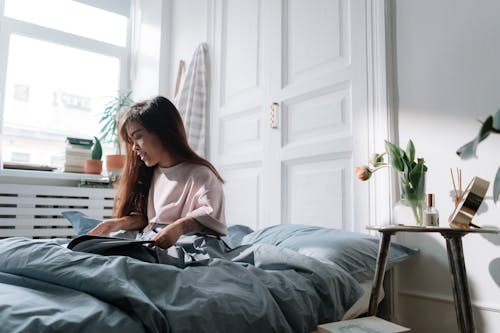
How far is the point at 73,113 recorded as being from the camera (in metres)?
3.39

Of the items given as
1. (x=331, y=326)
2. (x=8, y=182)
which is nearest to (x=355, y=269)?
(x=331, y=326)

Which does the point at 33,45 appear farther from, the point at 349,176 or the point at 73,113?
the point at 349,176

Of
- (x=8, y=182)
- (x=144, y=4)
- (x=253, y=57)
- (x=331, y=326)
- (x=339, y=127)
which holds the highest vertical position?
(x=144, y=4)

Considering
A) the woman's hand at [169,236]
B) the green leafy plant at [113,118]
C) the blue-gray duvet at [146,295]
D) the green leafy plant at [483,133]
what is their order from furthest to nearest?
the green leafy plant at [113,118] < the woman's hand at [169,236] < the blue-gray duvet at [146,295] < the green leafy plant at [483,133]

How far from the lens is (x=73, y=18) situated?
11.2ft

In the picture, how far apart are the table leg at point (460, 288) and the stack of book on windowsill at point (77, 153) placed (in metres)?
2.70

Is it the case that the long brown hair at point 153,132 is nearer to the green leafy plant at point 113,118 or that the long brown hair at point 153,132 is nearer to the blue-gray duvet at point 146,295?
the blue-gray duvet at point 146,295

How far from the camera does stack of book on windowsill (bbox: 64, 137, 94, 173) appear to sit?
3172 millimetres

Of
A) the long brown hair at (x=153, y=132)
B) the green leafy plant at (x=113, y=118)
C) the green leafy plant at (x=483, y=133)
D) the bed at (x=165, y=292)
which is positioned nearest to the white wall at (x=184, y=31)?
the green leafy plant at (x=113, y=118)

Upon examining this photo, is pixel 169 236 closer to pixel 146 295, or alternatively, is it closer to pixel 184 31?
pixel 146 295

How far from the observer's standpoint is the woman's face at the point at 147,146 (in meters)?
1.50

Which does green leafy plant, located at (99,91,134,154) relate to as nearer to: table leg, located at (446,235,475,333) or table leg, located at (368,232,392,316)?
table leg, located at (368,232,392,316)

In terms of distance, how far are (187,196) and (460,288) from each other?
0.90m

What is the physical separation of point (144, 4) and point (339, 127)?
2.43m
